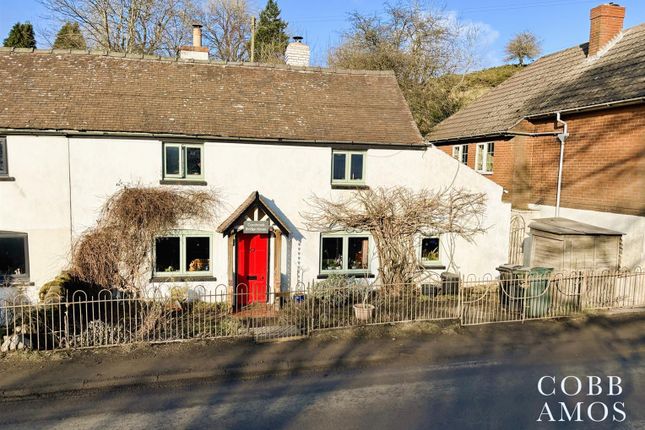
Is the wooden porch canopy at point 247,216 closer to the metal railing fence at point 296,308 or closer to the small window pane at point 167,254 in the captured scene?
the small window pane at point 167,254

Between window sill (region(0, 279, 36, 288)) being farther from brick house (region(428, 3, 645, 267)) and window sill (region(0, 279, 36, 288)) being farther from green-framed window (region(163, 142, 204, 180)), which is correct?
brick house (region(428, 3, 645, 267))

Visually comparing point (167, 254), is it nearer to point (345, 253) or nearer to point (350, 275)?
point (345, 253)

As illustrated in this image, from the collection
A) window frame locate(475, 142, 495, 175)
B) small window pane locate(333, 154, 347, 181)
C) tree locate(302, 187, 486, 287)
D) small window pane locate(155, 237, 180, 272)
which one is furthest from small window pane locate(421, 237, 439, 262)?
small window pane locate(155, 237, 180, 272)

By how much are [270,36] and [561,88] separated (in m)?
32.6

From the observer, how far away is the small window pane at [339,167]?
48.5 feet

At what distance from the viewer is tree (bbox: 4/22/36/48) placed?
3084 cm

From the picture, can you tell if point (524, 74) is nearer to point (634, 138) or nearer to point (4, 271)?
point (634, 138)

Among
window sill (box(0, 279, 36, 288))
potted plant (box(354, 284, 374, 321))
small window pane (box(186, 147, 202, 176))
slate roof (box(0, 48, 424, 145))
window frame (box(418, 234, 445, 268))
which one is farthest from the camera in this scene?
window frame (box(418, 234, 445, 268))

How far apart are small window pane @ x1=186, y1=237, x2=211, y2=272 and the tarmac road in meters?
5.43

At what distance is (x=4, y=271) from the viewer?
42.0 ft

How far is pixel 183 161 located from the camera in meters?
13.7

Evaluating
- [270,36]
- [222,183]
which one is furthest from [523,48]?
[222,183]

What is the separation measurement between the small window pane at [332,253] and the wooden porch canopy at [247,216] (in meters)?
1.62

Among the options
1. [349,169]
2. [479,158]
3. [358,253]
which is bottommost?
[358,253]
